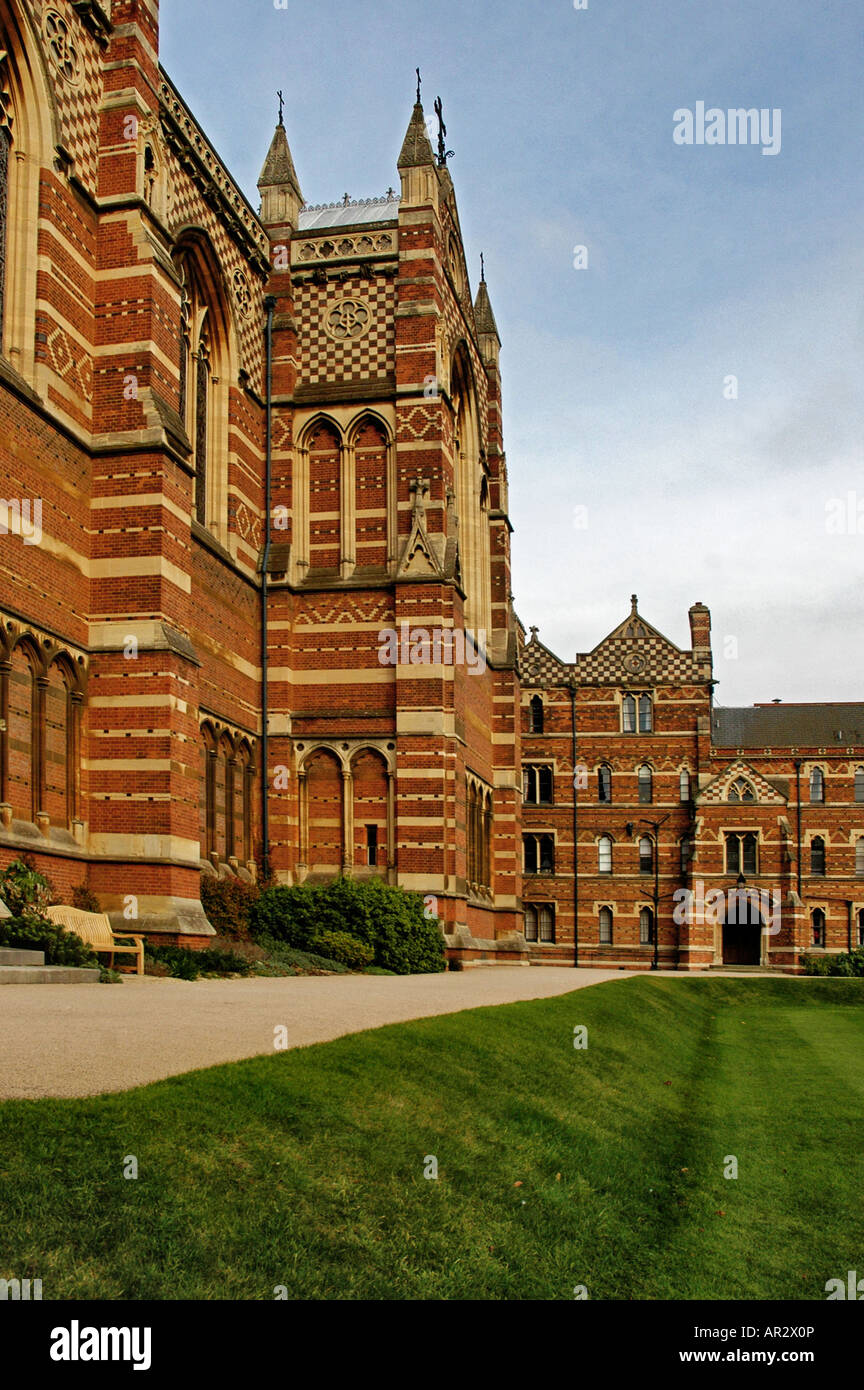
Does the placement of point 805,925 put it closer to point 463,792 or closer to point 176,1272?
point 463,792

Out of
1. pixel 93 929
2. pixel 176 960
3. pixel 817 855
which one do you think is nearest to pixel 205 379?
pixel 176 960

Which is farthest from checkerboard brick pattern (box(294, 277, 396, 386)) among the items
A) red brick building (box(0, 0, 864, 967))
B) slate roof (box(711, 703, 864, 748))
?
slate roof (box(711, 703, 864, 748))

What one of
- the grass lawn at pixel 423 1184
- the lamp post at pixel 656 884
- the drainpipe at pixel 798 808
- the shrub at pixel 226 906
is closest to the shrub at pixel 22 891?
the shrub at pixel 226 906

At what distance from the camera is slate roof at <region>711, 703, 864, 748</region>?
198ft

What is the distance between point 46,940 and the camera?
1638 cm

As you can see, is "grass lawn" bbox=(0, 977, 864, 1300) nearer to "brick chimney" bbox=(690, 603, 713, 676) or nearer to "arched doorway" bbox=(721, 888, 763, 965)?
"arched doorway" bbox=(721, 888, 763, 965)

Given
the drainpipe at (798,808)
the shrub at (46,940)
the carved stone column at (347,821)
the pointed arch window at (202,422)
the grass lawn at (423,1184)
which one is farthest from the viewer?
the drainpipe at (798,808)

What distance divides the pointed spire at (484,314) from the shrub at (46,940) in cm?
2987

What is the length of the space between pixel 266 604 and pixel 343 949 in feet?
30.5

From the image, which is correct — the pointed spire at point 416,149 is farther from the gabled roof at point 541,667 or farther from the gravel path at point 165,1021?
the gabled roof at point 541,667

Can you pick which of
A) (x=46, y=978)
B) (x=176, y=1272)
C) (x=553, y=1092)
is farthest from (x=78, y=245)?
(x=176, y=1272)

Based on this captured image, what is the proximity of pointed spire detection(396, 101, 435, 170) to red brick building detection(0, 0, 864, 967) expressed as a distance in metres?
0.07

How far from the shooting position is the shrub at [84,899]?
2038 cm

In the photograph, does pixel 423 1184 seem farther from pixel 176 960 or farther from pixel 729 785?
pixel 729 785
